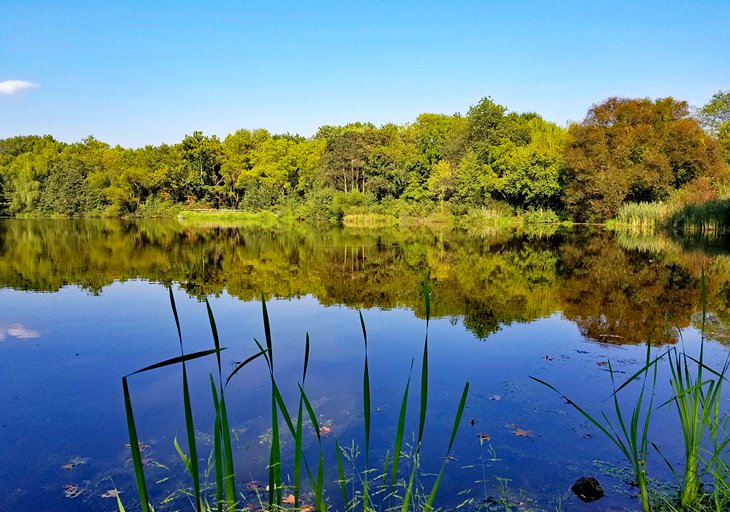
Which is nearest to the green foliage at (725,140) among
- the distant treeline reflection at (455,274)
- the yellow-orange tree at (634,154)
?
the yellow-orange tree at (634,154)

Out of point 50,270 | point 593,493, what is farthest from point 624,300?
point 50,270

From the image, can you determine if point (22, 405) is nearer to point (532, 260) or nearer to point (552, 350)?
point (552, 350)

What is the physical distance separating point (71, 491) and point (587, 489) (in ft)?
11.7

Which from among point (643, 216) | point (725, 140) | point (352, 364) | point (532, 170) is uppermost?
point (725, 140)

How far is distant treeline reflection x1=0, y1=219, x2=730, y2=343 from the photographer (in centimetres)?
973

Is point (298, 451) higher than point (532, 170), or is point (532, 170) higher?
point (532, 170)

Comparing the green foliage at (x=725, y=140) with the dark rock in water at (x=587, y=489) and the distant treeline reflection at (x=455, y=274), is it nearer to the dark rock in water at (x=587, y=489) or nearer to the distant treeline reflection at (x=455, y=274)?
the distant treeline reflection at (x=455, y=274)

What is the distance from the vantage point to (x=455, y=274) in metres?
14.3

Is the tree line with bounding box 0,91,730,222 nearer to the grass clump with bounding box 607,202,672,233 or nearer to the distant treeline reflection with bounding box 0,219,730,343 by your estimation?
the grass clump with bounding box 607,202,672,233

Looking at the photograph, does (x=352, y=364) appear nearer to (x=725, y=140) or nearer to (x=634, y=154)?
(x=634, y=154)

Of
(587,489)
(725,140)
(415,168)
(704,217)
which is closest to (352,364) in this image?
(587,489)

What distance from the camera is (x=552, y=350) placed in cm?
725

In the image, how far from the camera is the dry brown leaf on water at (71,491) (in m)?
3.67

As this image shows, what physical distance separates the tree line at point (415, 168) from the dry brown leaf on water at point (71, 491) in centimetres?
3210
